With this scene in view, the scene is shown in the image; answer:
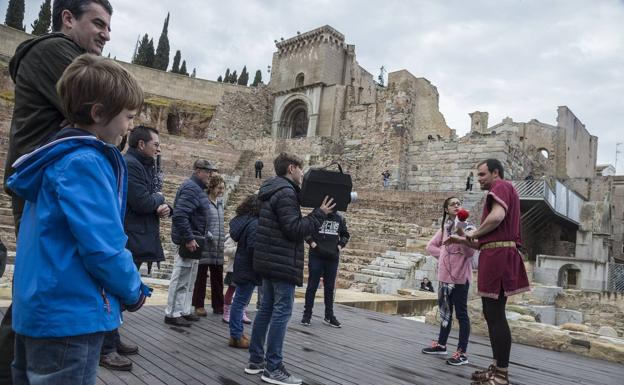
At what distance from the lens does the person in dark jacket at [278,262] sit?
10.4 ft

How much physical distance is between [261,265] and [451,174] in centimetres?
2047

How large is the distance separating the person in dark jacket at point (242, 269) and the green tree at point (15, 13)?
48878 mm

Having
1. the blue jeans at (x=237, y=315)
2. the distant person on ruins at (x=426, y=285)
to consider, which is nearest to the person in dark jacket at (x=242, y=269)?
the blue jeans at (x=237, y=315)

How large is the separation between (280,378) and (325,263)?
9.20 feet

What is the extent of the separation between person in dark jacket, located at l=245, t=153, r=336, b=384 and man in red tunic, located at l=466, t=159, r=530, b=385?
138 centimetres

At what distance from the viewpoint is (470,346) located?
17.5 feet

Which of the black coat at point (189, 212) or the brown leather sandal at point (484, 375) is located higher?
the black coat at point (189, 212)

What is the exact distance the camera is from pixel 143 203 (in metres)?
3.74

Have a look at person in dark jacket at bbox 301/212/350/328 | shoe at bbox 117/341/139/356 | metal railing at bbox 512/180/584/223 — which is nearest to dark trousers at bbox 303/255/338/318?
person in dark jacket at bbox 301/212/350/328

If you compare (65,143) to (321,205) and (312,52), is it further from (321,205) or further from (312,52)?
(312,52)

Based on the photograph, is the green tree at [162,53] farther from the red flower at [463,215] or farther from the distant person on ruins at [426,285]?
the red flower at [463,215]

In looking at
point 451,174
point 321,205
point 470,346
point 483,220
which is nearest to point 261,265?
point 321,205

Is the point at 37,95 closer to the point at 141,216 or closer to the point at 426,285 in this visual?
the point at 141,216

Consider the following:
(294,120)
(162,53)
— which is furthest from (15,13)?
(294,120)
